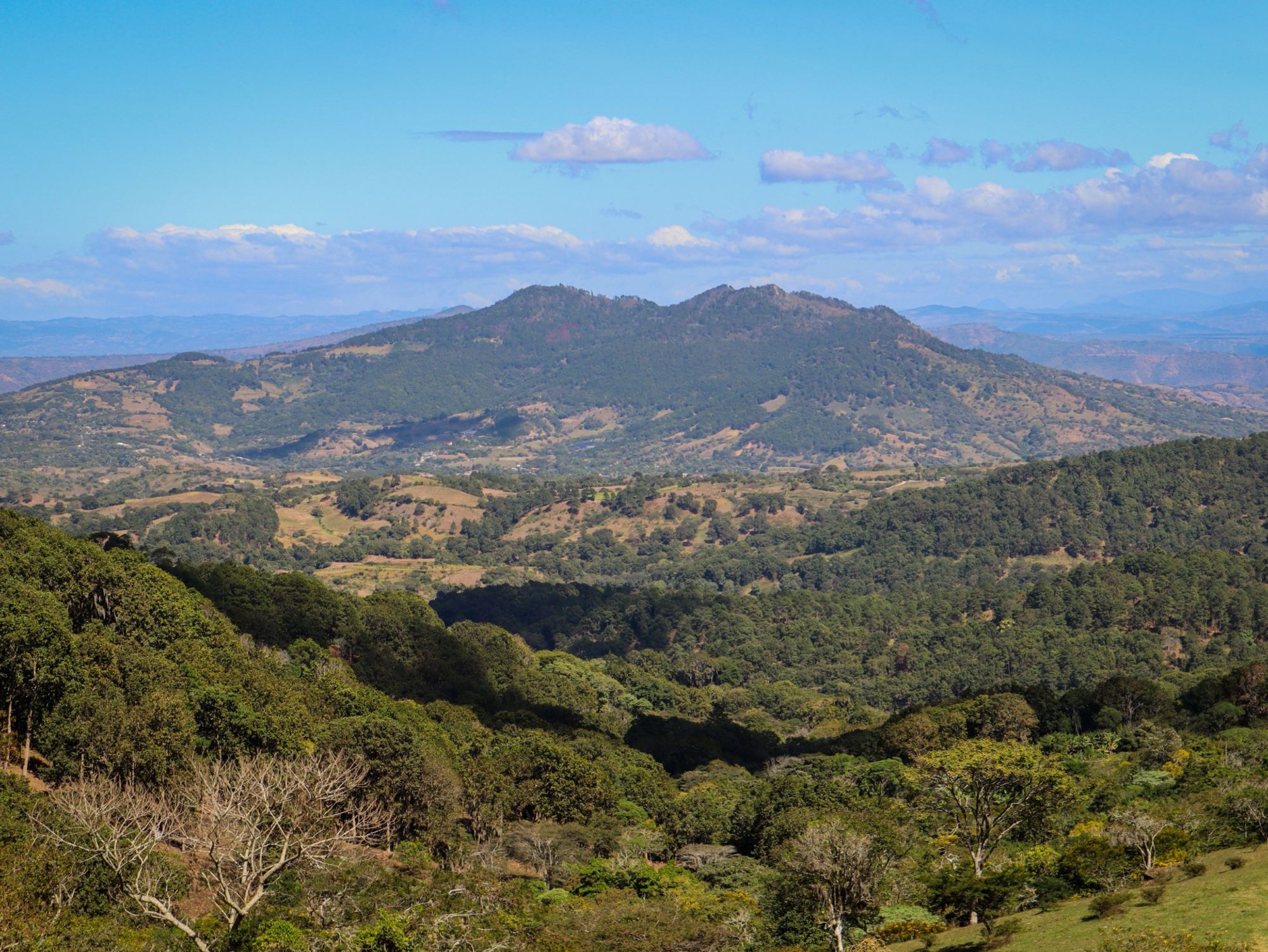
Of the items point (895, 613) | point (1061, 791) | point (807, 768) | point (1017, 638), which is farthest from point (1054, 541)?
point (1061, 791)

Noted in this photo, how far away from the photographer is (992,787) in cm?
4256

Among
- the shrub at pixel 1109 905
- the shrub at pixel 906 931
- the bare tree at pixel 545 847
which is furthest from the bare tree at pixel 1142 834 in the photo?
the bare tree at pixel 545 847

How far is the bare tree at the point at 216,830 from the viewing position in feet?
90.6

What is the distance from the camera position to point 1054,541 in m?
198

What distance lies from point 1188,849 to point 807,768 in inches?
1449

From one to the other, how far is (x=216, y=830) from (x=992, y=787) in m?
28.1

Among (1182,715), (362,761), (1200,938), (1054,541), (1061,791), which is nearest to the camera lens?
(1200,938)

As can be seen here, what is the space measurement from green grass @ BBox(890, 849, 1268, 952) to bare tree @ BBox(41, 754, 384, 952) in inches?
778

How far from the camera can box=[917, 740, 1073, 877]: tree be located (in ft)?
139

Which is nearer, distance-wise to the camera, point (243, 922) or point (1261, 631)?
point (243, 922)

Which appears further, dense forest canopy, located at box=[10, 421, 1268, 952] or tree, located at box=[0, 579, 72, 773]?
tree, located at box=[0, 579, 72, 773]

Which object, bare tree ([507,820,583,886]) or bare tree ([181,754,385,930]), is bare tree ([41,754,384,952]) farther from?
bare tree ([507,820,583,886])

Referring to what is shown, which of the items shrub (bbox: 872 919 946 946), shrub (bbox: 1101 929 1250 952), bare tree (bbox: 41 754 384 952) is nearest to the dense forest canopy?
shrub (bbox: 872 919 946 946)

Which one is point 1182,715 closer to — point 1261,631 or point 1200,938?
point 1261,631
